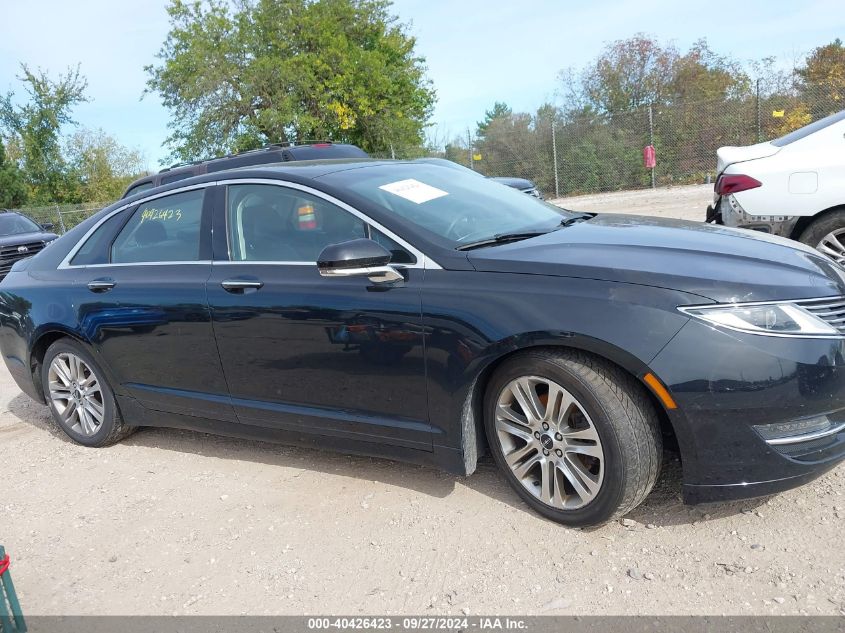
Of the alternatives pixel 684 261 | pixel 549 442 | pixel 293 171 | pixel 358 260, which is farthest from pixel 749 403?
pixel 293 171

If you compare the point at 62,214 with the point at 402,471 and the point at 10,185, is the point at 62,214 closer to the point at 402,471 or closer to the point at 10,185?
the point at 10,185

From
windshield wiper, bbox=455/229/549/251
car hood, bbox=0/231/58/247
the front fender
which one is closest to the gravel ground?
windshield wiper, bbox=455/229/549/251

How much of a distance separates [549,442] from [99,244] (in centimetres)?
318

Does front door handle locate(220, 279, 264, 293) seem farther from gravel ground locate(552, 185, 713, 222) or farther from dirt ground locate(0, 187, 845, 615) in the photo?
gravel ground locate(552, 185, 713, 222)

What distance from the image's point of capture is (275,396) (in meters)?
3.80

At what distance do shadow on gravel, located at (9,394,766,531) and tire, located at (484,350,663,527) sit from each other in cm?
24

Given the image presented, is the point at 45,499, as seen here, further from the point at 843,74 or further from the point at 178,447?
the point at 843,74

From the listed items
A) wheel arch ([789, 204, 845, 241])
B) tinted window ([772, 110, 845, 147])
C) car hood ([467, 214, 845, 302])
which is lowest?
wheel arch ([789, 204, 845, 241])

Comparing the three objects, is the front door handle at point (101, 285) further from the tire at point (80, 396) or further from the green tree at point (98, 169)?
the green tree at point (98, 169)

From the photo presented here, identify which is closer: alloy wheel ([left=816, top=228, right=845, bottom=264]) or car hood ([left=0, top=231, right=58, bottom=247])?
alloy wheel ([left=816, top=228, right=845, bottom=264])

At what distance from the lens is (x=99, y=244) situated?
465 cm

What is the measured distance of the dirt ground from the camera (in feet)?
8.95

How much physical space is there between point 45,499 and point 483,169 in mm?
19796

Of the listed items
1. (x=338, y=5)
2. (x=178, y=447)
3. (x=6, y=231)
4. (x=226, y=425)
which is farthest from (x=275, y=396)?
(x=338, y=5)
